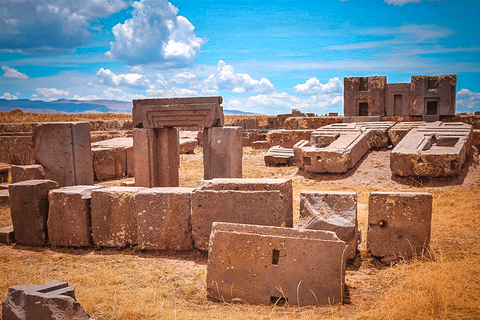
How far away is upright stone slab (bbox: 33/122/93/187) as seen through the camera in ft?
24.2

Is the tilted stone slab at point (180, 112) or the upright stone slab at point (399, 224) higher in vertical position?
the tilted stone slab at point (180, 112)

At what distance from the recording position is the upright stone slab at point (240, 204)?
4457mm

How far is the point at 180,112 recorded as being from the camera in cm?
766

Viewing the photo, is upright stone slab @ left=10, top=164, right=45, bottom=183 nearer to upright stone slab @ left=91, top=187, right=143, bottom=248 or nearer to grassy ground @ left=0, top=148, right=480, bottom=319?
grassy ground @ left=0, top=148, right=480, bottom=319

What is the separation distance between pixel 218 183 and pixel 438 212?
4263mm

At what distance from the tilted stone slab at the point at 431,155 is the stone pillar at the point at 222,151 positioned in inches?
154

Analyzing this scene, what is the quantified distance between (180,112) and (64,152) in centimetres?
254

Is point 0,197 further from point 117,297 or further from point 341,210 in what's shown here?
point 341,210

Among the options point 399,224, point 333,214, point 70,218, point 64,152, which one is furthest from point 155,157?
point 399,224

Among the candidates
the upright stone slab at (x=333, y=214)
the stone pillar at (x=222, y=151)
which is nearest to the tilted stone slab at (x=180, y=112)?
the stone pillar at (x=222, y=151)

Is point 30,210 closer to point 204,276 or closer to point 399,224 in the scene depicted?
point 204,276

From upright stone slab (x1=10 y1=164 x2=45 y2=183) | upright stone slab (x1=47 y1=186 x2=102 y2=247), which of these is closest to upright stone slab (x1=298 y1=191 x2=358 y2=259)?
upright stone slab (x1=47 y1=186 x2=102 y2=247)

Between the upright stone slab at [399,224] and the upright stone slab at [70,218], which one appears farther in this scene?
the upright stone slab at [70,218]

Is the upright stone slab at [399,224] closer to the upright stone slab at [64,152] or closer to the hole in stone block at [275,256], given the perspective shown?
the hole in stone block at [275,256]
